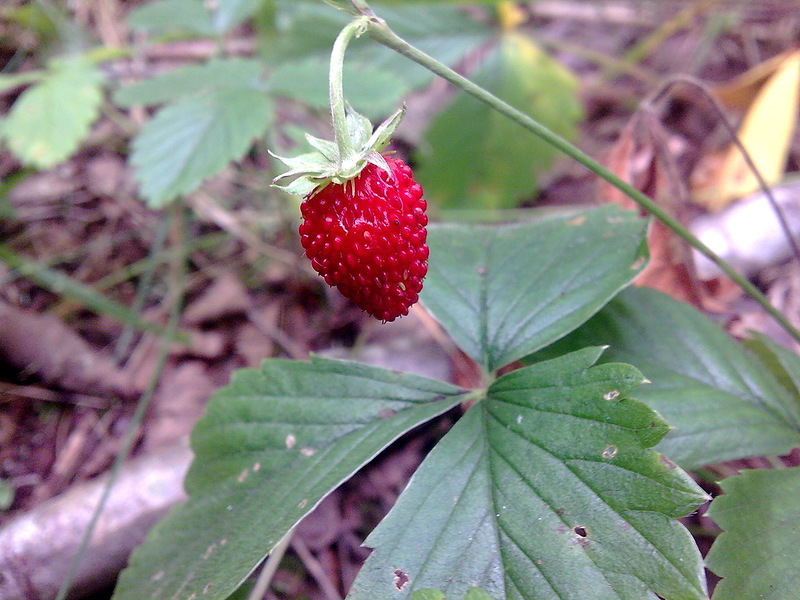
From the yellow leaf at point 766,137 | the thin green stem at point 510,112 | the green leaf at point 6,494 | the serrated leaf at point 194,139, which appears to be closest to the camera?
the thin green stem at point 510,112

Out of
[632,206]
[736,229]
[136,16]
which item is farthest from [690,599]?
[136,16]

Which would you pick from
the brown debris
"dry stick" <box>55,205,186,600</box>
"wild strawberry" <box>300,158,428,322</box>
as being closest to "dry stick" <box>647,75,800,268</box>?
"wild strawberry" <box>300,158,428,322</box>

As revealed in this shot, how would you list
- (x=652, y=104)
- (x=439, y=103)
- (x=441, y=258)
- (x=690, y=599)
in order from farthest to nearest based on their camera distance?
1. (x=439, y=103)
2. (x=652, y=104)
3. (x=441, y=258)
4. (x=690, y=599)

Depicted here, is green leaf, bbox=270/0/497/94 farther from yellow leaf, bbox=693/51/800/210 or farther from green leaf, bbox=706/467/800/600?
green leaf, bbox=706/467/800/600

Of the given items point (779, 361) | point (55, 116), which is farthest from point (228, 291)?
point (779, 361)

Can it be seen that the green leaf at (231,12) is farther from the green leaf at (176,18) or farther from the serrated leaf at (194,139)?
the serrated leaf at (194,139)

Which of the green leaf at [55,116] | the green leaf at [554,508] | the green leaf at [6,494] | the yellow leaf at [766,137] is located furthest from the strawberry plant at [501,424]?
the green leaf at [55,116]

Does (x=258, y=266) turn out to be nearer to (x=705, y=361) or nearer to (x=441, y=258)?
(x=441, y=258)
